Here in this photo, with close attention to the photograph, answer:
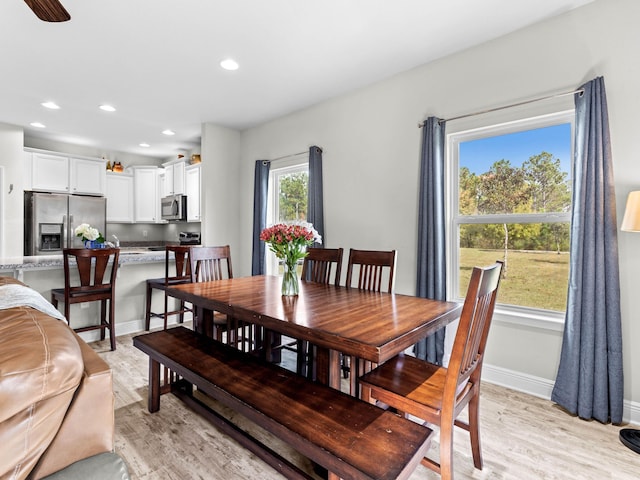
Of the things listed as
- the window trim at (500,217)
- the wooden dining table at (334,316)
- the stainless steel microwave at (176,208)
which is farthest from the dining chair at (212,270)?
the stainless steel microwave at (176,208)

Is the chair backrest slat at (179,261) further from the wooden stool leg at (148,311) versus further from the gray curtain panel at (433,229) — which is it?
the gray curtain panel at (433,229)

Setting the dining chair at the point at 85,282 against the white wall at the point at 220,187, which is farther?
the white wall at the point at 220,187

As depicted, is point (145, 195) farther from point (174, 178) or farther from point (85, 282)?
point (85, 282)

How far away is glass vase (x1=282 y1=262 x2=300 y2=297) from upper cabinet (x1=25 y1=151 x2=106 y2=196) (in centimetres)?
515

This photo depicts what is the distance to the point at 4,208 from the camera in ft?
15.6

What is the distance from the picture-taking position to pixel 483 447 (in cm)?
194

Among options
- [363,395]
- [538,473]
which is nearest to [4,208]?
[363,395]

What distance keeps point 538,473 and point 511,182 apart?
2060 mm

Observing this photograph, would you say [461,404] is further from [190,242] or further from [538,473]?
[190,242]

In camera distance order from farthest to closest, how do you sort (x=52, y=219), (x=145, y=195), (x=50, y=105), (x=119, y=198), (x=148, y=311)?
1. (x=145, y=195)
2. (x=119, y=198)
3. (x=52, y=219)
4. (x=50, y=105)
5. (x=148, y=311)

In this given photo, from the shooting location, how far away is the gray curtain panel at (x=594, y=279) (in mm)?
2150

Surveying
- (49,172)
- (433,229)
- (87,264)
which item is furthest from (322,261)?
(49,172)

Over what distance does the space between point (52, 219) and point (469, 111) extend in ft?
19.6

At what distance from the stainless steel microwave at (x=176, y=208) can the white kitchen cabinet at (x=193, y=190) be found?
0.12 meters
